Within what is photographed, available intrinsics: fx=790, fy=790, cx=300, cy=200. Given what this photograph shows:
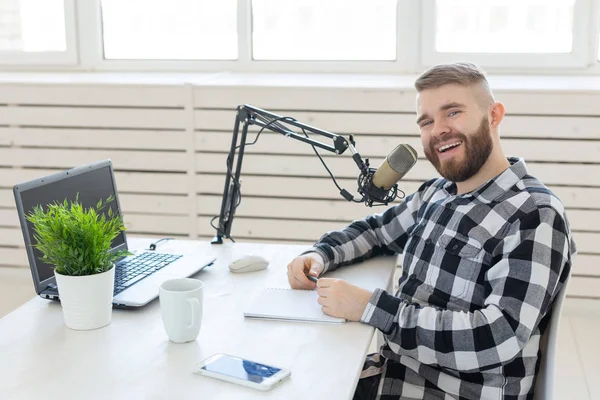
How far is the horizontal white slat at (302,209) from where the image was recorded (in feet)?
11.9

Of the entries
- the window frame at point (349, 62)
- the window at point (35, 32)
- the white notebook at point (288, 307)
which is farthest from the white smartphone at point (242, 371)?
the window at point (35, 32)

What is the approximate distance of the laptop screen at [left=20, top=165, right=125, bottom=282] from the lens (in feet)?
5.45

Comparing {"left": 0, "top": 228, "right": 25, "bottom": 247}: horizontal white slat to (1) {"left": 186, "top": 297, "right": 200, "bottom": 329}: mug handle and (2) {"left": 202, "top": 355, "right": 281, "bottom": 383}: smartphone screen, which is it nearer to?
(1) {"left": 186, "top": 297, "right": 200, "bottom": 329}: mug handle

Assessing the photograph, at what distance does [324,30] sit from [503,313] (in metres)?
2.74

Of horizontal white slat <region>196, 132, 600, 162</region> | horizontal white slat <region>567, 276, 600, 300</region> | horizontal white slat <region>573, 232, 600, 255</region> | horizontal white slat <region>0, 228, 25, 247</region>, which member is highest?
horizontal white slat <region>196, 132, 600, 162</region>

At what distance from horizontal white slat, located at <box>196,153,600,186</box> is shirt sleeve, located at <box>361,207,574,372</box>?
1.94m

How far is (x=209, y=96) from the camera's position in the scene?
3623 millimetres

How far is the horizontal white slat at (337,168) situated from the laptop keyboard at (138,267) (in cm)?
166

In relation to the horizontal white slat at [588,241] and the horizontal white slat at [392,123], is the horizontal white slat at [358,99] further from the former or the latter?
the horizontal white slat at [588,241]

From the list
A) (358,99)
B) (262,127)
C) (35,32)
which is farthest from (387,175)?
(35,32)

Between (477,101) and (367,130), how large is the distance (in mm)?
1794

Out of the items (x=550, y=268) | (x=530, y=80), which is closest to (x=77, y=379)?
(x=550, y=268)

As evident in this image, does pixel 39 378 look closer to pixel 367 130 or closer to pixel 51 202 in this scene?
pixel 51 202

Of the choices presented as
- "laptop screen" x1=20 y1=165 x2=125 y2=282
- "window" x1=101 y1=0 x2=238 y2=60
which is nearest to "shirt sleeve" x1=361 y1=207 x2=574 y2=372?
"laptop screen" x1=20 y1=165 x2=125 y2=282
